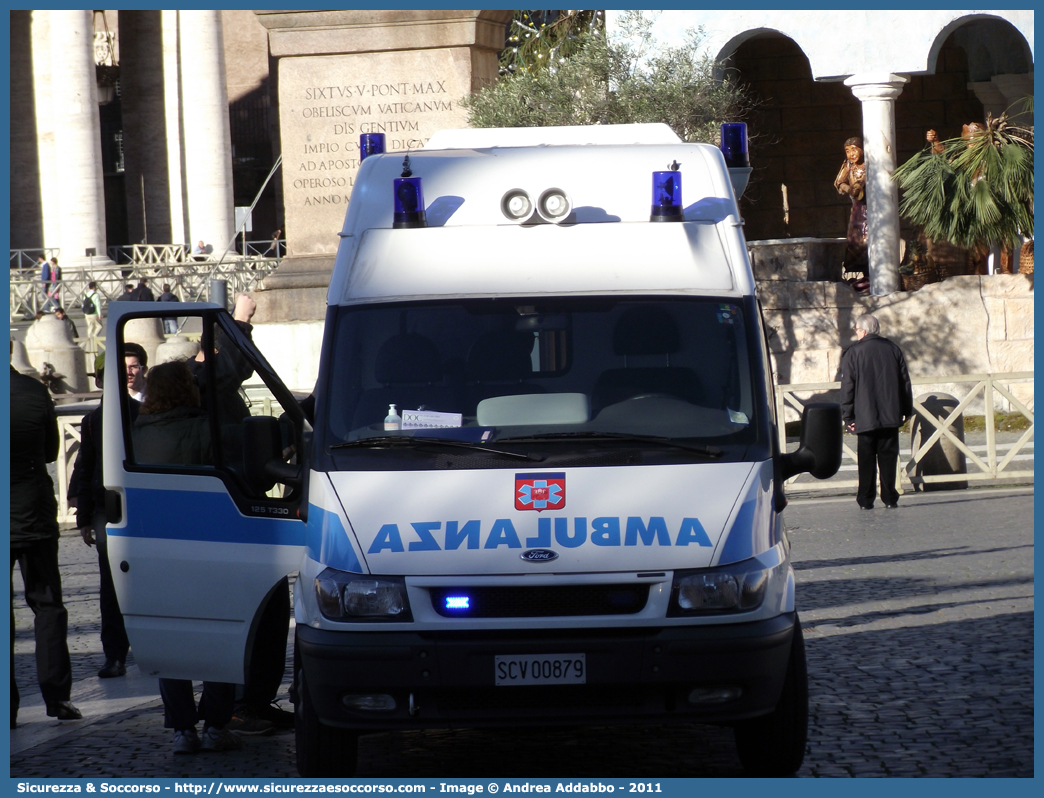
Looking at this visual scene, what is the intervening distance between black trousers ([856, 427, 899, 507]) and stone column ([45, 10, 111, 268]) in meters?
33.9

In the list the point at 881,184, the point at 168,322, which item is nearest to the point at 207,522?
the point at 881,184

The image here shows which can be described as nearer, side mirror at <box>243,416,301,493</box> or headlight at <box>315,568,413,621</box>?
headlight at <box>315,568,413,621</box>

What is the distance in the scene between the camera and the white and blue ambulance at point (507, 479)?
510cm

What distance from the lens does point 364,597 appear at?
202 inches

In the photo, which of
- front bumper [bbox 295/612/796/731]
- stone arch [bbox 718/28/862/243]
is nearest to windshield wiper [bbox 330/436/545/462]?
front bumper [bbox 295/612/796/731]

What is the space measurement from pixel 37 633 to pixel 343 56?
11.3 meters

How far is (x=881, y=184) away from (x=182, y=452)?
1615 centimetres

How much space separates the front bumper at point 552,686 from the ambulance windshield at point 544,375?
70 cm

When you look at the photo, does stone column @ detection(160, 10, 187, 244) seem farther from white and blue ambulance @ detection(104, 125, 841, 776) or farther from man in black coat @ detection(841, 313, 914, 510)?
white and blue ambulance @ detection(104, 125, 841, 776)

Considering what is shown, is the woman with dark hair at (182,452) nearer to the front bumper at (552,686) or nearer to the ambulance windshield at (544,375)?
the ambulance windshield at (544,375)

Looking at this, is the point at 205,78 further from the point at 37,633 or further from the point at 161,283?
the point at 37,633

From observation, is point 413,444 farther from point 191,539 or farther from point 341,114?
point 341,114

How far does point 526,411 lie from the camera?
5.59m

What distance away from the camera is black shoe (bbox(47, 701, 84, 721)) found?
22.5ft
